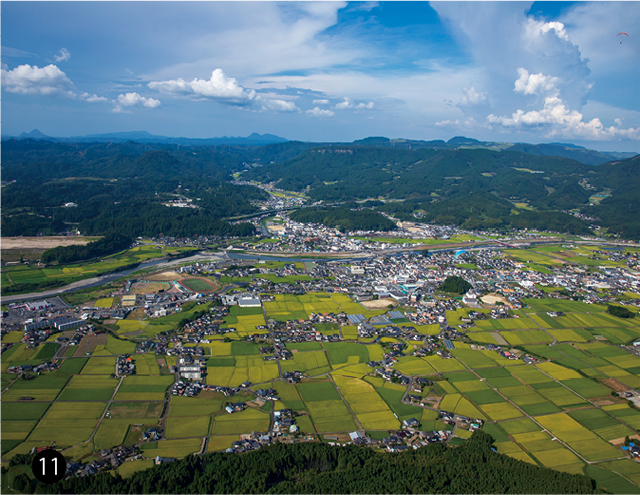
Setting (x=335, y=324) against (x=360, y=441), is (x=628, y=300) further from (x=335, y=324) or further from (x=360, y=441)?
(x=360, y=441)

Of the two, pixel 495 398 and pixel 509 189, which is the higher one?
pixel 509 189

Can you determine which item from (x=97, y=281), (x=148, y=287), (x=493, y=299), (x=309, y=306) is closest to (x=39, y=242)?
(x=97, y=281)

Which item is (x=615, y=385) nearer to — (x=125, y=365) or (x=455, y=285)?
(x=455, y=285)

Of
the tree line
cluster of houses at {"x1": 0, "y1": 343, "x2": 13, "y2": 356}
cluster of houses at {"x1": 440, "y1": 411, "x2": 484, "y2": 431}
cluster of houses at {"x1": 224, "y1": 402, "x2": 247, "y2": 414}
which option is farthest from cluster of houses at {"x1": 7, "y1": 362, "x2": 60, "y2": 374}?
the tree line

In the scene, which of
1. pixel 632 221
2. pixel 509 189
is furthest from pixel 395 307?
pixel 509 189

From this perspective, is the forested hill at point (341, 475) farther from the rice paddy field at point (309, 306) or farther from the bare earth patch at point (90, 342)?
the rice paddy field at point (309, 306)

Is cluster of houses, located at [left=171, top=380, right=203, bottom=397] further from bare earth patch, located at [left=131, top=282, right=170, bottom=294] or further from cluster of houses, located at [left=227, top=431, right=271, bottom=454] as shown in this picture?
bare earth patch, located at [left=131, top=282, right=170, bottom=294]
